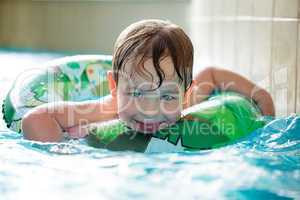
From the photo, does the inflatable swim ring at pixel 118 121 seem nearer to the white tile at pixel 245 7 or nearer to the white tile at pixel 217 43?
the white tile at pixel 245 7

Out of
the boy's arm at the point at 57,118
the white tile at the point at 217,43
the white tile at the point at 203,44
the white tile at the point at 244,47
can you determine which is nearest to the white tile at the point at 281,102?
the white tile at the point at 244,47

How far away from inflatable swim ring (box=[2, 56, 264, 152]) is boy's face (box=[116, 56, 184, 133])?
0.03 meters

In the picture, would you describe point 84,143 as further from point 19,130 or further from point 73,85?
point 73,85

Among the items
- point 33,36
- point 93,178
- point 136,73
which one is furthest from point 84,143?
point 33,36

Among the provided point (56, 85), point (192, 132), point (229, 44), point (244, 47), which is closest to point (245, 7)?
point (244, 47)

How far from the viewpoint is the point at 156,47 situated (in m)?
1.07

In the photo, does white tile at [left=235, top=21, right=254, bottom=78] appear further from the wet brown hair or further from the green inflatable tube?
the wet brown hair

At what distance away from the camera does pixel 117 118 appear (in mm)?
1182

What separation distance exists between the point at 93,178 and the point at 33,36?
295cm

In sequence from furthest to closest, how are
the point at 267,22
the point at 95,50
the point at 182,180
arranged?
the point at 95,50, the point at 267,22, the point at 182,180

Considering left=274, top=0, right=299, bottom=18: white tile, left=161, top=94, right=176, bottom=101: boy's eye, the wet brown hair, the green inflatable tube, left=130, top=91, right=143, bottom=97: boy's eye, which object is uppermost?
left=274, top=0, right=299, bottom=18: white tile

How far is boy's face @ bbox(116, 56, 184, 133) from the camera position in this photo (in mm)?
1060

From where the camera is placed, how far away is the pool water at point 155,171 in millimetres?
781

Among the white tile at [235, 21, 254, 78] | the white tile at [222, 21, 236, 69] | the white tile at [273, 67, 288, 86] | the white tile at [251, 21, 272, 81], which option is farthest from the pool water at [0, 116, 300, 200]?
the white tile at [222, 21, 236, 69]
